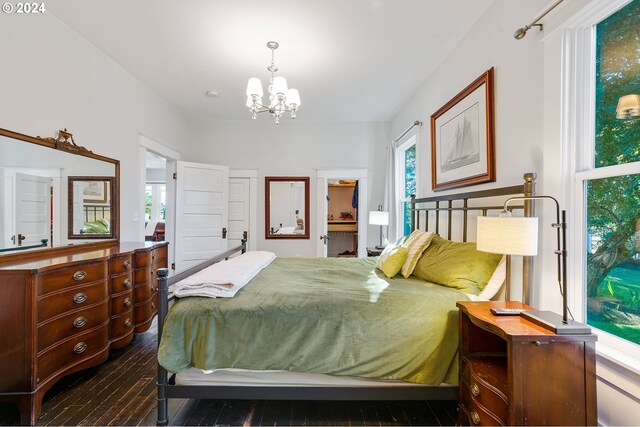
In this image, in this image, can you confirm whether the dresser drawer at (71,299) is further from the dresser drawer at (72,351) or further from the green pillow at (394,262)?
the green pillow at (394,262)

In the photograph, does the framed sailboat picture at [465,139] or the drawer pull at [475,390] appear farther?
the framed sailboat picture at [465,139]

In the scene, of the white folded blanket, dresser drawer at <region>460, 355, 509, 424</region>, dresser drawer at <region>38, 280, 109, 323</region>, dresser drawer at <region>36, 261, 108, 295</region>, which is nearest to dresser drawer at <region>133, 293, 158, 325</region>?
dresser drawer at <region>38, 280, 109, 323</region>

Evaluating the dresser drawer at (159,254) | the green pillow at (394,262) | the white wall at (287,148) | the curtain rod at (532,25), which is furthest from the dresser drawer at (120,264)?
the curtain rod at (532,25)

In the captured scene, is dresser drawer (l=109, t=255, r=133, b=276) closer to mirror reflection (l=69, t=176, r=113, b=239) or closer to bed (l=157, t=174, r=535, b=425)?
mirror reflection (l=69, t=176, r=113, b=239)

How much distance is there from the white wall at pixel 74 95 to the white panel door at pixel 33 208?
0.38 meters

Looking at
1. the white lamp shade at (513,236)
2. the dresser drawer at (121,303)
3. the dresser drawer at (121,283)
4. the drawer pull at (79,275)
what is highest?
the white lamp shade at (513,236)

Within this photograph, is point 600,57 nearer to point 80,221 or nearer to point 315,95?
point 315,95

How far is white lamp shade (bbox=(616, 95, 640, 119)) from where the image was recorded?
1246mm

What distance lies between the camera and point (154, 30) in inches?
95.7

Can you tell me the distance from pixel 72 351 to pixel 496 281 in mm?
2886

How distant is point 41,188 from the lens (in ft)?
7.33

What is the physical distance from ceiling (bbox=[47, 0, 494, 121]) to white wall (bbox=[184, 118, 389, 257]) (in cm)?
109

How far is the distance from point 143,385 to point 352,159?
3962 mm

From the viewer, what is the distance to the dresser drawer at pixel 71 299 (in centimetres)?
175
